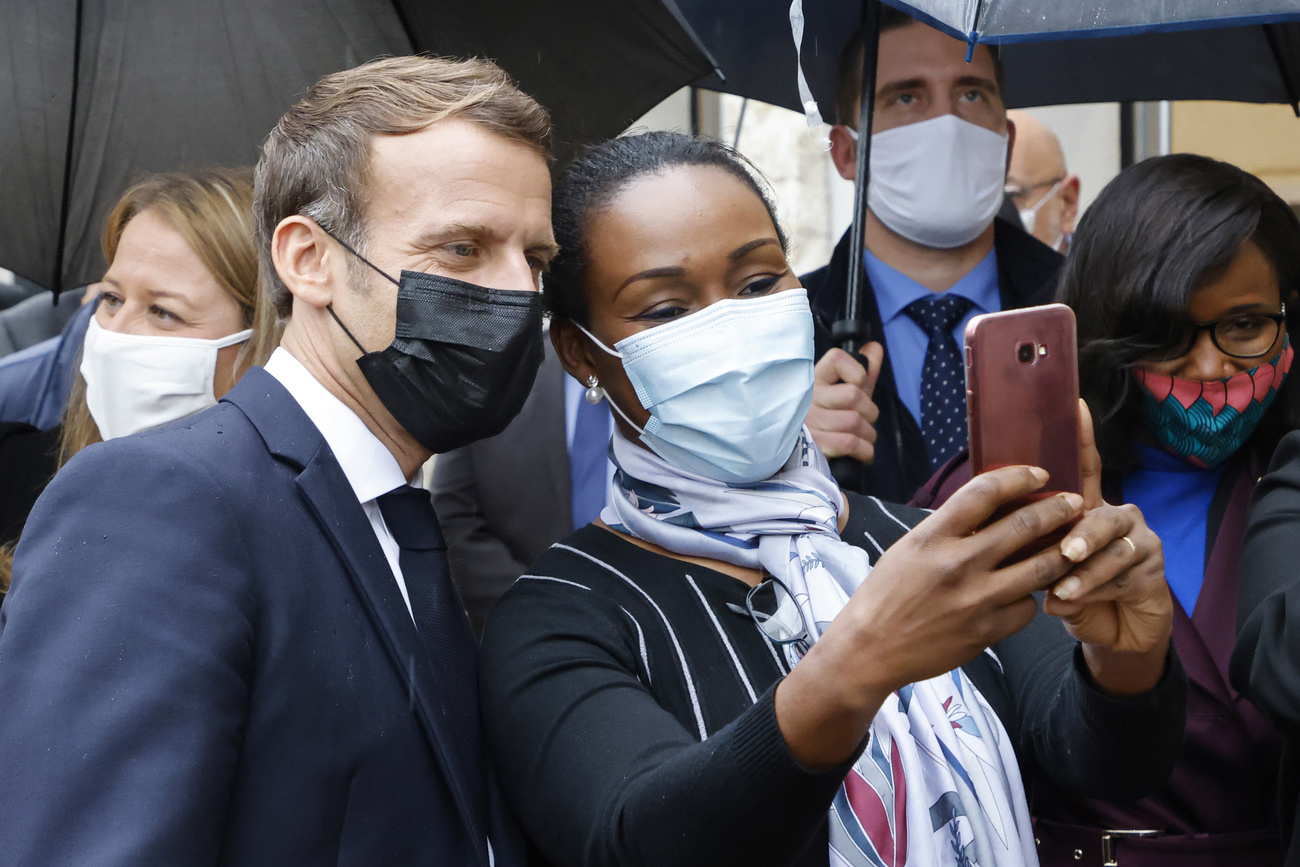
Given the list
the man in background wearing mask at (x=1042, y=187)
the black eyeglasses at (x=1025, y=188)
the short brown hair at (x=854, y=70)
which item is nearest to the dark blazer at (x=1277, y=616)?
the short brown hair at (x=854, y=70)

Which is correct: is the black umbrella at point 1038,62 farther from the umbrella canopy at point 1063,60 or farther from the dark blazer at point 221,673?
the dark blazer at point 221,673

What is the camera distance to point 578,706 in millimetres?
1813

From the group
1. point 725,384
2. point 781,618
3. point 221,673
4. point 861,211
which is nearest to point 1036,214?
point 861,211

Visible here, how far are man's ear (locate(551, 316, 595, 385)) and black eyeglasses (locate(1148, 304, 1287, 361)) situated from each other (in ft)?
3.64

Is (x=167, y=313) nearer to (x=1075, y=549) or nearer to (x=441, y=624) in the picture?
(x=441, y=624)

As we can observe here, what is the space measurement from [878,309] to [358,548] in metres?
2.04

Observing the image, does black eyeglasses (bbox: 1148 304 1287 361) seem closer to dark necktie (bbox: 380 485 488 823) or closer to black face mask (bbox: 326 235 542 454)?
black face mask (bbox: 326 235 542 454)

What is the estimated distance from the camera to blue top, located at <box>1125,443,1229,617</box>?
2.56m

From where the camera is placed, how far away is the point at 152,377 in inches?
113

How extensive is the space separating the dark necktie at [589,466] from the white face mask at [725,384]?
4.33 ft

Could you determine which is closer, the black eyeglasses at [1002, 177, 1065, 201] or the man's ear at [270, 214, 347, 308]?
the man's ear at [270, 214, 347, 308]

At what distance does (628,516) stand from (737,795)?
0.76 meters

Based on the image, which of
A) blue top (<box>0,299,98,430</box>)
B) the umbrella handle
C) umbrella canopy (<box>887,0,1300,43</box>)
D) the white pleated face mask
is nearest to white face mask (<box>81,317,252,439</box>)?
blue top (<box>0,299,98,430</box>)

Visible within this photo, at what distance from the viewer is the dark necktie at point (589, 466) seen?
356 cm
